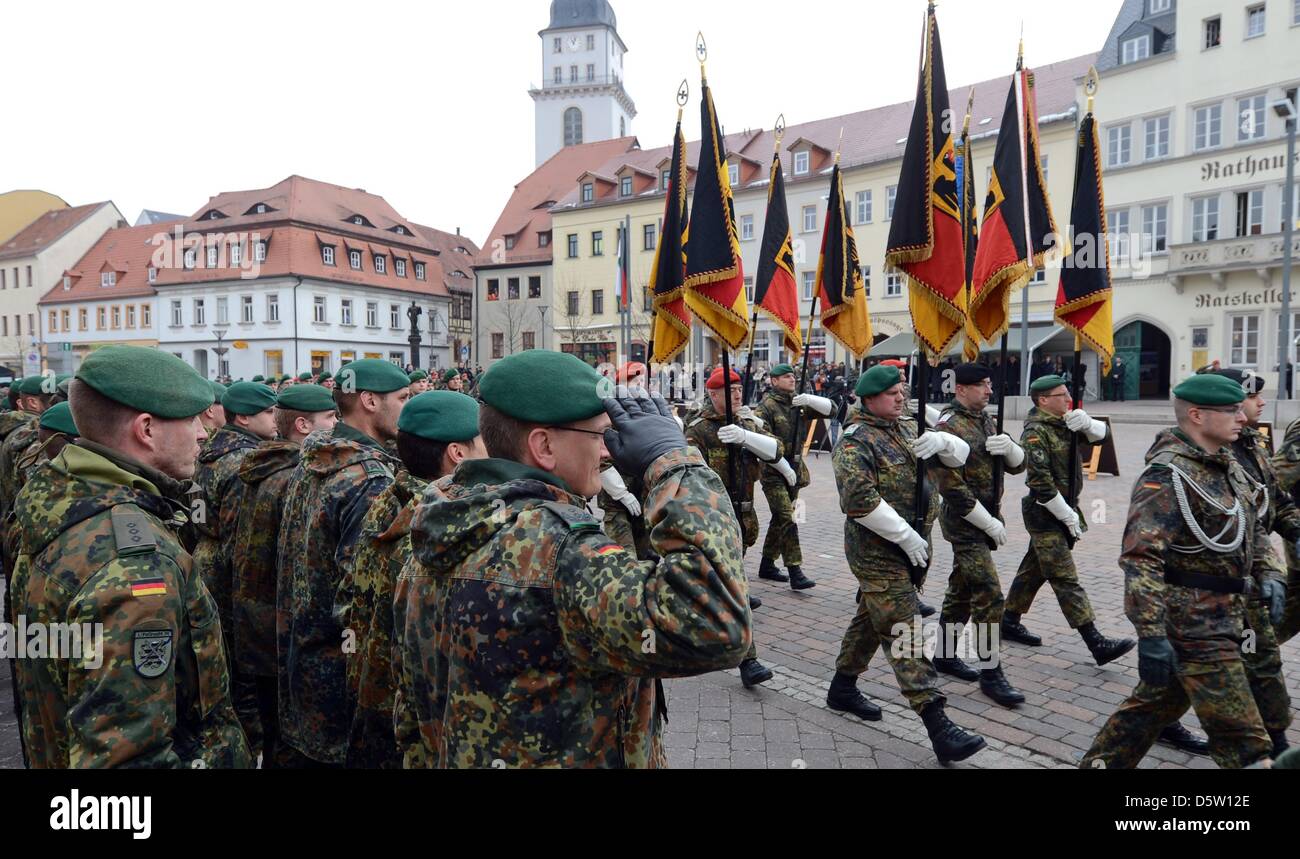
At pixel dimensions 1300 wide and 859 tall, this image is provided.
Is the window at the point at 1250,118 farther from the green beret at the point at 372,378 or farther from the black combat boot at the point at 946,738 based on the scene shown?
the green beret at the point at 372,378

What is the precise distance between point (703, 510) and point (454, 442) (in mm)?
1533

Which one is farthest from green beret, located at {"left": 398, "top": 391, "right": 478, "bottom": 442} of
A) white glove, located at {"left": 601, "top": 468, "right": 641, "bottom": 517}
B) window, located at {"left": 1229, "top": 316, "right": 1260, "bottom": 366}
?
window, located at {"left": 1229, "top": 316, "right": 1260, "bottom": 366}

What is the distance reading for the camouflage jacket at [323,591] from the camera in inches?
130

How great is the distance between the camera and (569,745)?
6.11 ft

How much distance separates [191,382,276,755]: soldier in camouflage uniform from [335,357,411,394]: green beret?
681mm

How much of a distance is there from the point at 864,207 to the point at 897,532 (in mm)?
36020

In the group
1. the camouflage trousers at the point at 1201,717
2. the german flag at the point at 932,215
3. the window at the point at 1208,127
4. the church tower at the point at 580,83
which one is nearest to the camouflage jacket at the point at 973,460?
the german flag at the point at 932,215

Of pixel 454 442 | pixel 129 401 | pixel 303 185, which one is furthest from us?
pixel 303 185

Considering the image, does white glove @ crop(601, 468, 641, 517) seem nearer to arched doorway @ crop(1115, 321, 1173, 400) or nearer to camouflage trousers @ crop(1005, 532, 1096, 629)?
camouflage trousers @ crop(1005, 532, 1096, 629)

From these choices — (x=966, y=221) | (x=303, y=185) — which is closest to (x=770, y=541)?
(x=966, y=221)

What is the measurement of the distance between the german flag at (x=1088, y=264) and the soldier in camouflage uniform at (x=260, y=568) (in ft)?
17.8

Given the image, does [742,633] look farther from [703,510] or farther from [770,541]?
[770,541]

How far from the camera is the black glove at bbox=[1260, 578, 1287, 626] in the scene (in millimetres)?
4027

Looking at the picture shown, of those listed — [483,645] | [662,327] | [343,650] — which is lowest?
[343,650]
